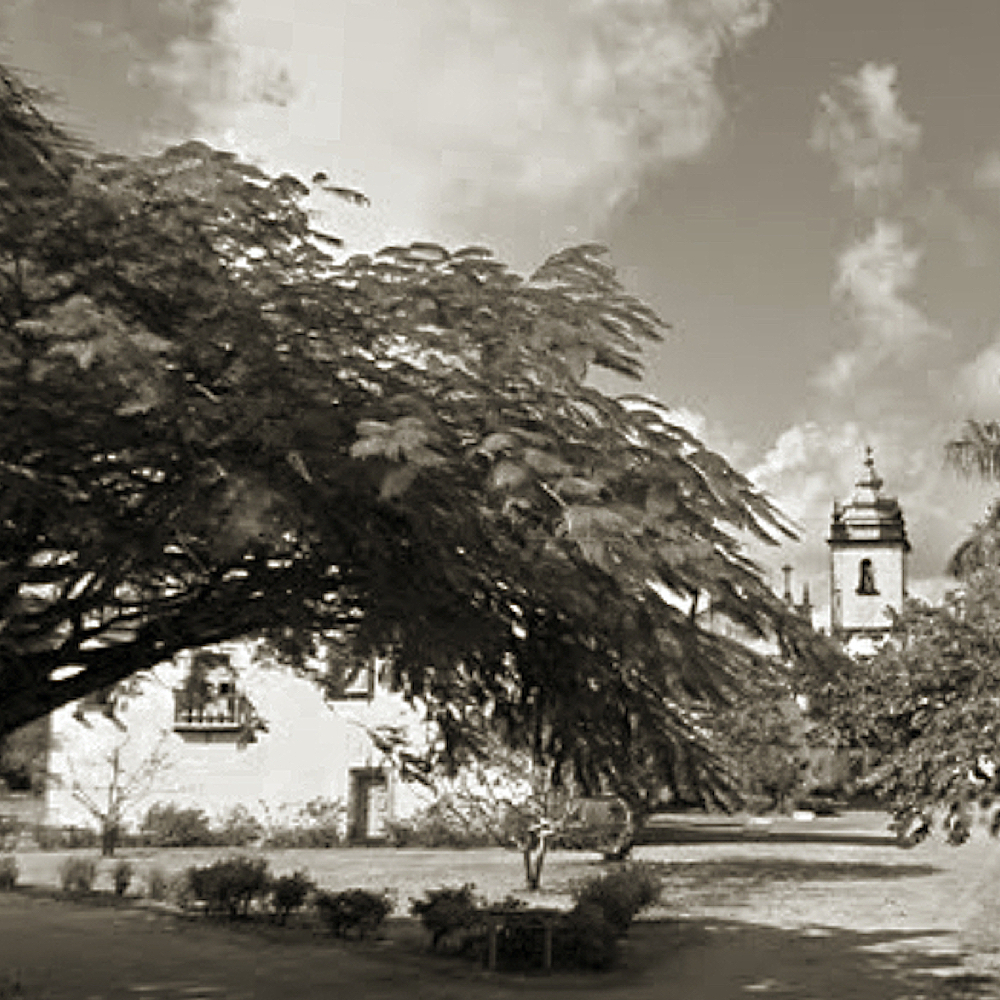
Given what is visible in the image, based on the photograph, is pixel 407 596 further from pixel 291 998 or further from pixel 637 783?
pixel 291 998

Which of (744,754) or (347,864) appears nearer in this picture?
(347,864)

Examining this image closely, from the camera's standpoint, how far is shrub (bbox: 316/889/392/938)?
18.7 metres

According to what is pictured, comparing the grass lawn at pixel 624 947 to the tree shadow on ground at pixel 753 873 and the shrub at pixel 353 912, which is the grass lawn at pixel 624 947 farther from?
the shrub at pixel 353 912

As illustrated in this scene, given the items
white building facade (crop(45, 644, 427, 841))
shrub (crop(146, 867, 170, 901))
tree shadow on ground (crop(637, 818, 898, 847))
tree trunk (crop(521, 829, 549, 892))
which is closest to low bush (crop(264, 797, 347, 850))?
white building facade (crop(45, 644, 427, 841))

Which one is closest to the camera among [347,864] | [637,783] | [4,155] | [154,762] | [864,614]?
[4,155]

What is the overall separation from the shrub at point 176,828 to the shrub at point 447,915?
18115mm

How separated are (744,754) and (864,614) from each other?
55.1m

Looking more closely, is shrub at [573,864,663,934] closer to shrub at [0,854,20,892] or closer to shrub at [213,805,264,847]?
shrub at [0,854,20,892]

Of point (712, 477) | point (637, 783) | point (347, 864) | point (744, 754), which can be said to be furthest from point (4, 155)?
point (744, 754)

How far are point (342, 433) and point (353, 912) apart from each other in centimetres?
1128

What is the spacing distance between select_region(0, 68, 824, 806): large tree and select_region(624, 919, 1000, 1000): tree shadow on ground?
6027 millimetres

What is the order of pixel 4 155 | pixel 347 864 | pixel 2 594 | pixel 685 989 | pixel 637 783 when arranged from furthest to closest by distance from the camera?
pixel 347 864 → pixel 685 989 → pixel 637 783 → pixel 2 594 → pixel 4 155

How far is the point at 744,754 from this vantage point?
43.2 metres

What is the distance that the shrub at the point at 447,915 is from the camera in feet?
57.0
